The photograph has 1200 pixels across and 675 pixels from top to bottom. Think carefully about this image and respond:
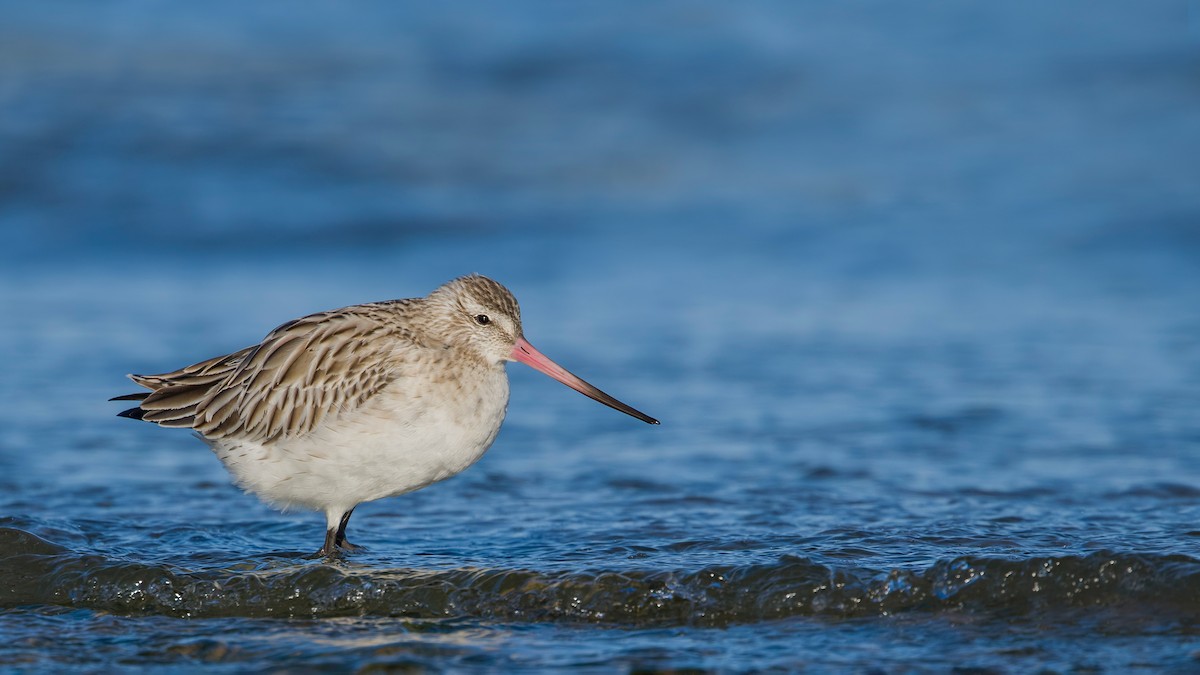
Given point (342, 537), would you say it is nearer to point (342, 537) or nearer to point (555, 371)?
point (342, 537)

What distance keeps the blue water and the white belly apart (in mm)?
387

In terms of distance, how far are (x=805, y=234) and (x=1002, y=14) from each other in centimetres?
849

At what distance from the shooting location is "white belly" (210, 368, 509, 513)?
711 centimetres

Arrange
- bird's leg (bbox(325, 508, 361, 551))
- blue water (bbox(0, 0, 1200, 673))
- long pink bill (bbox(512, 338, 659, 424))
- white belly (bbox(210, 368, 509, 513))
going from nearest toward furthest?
blue water (bbox(0, 0, 1200, 673)) → white belly (bbox(210, 368, 509, 513)) → bird's leg (bbox(325, 508, 361, 551)) → long pink bill (bbox(512, 338, 659, 424))

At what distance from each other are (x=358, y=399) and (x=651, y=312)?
6373mm

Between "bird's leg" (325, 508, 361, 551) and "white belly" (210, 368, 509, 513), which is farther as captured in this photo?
"bird's leg" (325, 508, 361, 551)

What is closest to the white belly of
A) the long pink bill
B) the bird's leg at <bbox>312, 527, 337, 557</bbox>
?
the bird's leg at <bbox>312, 527, 337, 557</bbox>

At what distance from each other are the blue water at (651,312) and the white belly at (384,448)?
39 centimetres

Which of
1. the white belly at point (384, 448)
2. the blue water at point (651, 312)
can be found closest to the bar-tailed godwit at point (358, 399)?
the white belly at point (384, 448)

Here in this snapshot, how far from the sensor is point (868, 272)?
14641 millimetres

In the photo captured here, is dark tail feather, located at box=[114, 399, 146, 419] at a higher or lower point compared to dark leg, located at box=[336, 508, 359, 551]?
higher

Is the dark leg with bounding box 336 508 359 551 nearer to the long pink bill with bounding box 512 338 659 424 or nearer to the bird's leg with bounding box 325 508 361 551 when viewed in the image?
the bird's leg with bounding box 325 508 361 551

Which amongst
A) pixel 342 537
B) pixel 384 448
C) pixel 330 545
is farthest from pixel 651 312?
pixel 384 448

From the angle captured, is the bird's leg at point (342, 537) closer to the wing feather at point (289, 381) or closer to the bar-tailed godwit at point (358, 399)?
the bar-tailed godwit at point (358, 399)
